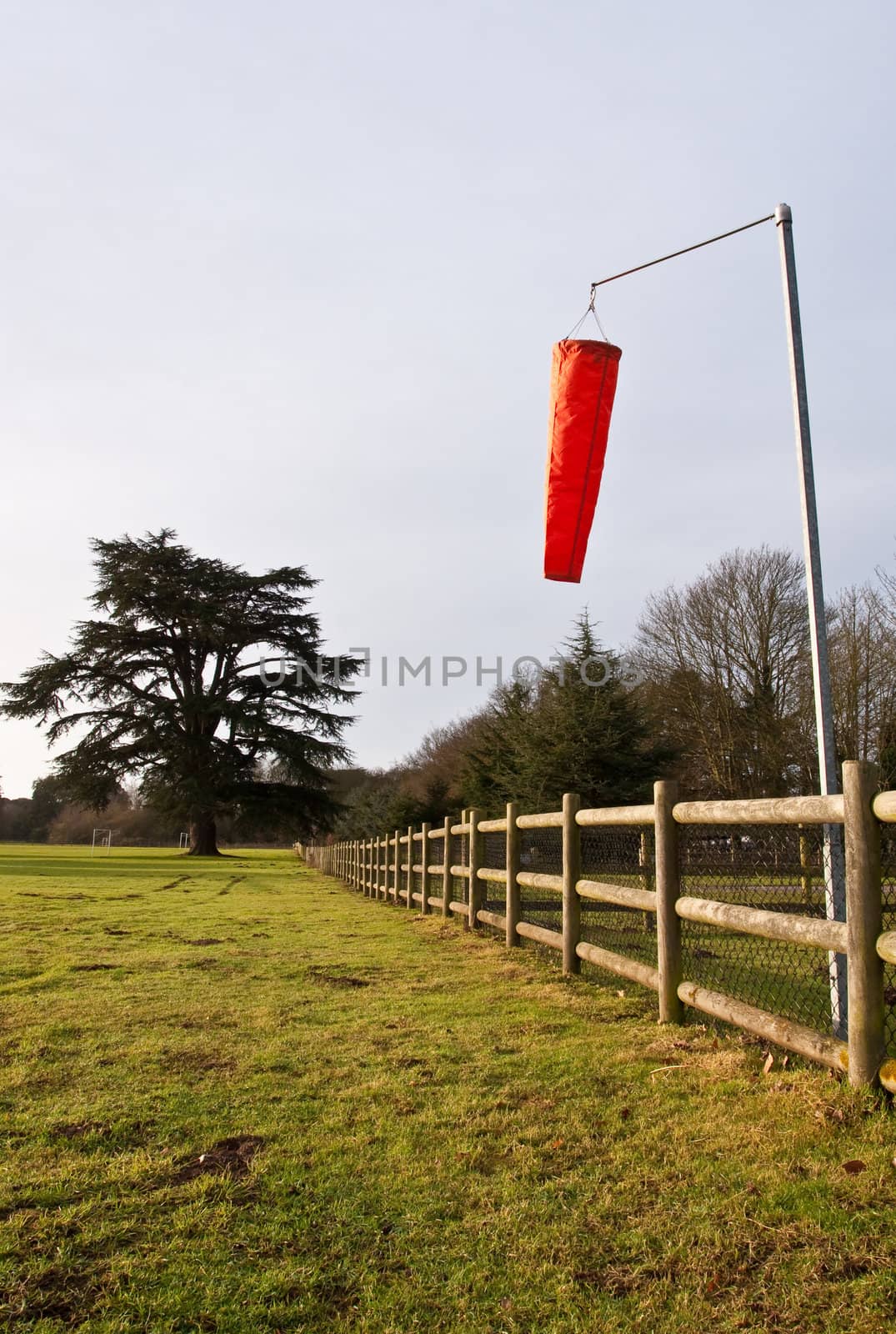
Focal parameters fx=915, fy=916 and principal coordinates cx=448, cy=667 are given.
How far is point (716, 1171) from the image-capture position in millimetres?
2785

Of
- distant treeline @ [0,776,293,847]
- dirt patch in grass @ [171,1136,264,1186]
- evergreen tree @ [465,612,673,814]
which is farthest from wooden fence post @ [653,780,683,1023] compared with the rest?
distant treeline @ [0,776,293,847]

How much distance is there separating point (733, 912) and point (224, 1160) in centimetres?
229

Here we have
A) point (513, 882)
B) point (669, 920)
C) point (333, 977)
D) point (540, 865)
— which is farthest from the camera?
point (540, 865)

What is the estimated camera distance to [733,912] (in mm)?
3998

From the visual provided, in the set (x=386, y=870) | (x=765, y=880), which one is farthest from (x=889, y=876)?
(x=386, y=870)

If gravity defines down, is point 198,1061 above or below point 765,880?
below

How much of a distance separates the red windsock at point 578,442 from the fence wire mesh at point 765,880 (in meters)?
1.94

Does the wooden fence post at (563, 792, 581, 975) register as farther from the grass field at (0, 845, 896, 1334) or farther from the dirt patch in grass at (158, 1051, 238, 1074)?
the dirt patch in grass at (158, 1051, 238, 1074)

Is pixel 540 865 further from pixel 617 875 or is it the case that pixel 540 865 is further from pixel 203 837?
pixel 203 837

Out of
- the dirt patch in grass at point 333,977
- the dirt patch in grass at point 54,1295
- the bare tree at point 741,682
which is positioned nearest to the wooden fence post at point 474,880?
the dirt patch in grass at point 333,977

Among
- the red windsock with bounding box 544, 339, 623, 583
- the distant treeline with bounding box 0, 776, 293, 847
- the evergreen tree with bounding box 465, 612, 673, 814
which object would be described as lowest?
the distant treeline with bounding box 0, 776, 293, 847

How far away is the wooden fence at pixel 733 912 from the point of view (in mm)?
3127

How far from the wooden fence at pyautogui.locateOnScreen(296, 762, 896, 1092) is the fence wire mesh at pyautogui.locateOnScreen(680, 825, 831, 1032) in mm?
111

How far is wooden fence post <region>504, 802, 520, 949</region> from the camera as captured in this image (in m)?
7.69
